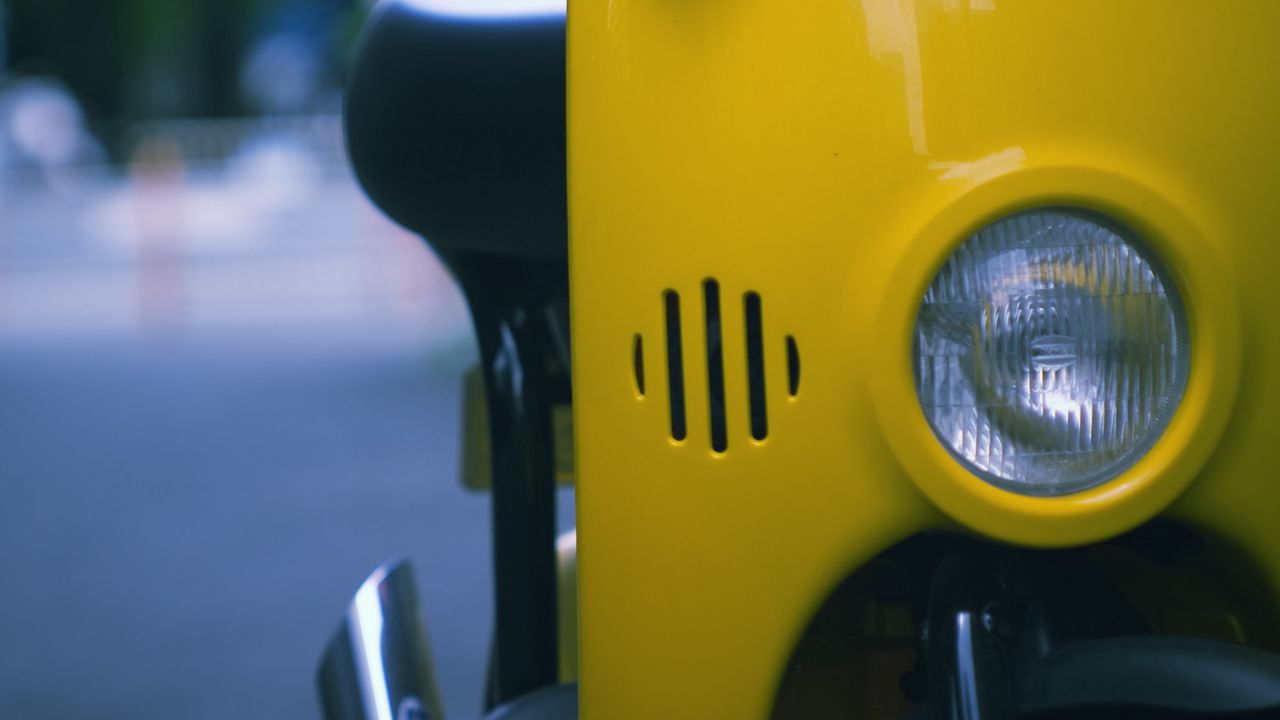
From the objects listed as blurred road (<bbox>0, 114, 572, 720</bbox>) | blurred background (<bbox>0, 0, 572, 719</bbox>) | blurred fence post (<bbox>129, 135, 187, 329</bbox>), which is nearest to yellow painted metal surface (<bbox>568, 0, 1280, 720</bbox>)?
blurred road (<bbox>0, 114, 572, 720</bbox>)

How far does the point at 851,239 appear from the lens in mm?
1054

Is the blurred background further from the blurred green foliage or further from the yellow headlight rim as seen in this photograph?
the blurred green foliage

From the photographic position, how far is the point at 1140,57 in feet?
3.46

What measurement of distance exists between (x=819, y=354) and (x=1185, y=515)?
0.30 metres

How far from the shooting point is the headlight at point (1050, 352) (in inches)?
41.3

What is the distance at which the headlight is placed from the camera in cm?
105

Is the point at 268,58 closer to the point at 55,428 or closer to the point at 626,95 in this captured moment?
the point at 55,428

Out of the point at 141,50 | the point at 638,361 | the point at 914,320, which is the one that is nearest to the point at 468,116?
the point at 638,361

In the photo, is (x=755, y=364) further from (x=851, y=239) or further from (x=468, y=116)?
(x=468, y=116)

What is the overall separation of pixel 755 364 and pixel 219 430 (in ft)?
19.4

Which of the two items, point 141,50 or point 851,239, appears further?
point 141,50

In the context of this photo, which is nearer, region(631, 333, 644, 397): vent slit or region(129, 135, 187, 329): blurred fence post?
region(631, 333, 644, 397): vent slit

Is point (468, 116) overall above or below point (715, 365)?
above

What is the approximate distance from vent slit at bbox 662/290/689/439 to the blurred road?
5.30ft
